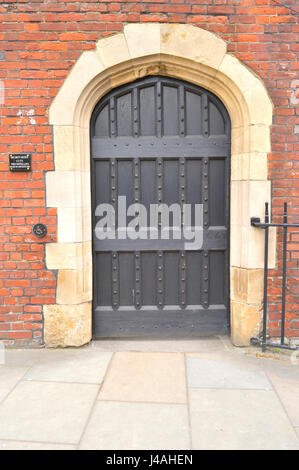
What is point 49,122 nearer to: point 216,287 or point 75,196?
point 75,196

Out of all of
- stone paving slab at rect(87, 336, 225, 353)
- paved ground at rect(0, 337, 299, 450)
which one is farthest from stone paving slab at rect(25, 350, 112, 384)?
stone paving slab at rect(87, 336, 225, 353)

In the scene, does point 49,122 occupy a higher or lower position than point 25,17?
lower

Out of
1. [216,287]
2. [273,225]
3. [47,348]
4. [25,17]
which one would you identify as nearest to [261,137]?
[273,225]

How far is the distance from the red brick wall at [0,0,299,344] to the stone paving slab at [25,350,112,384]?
892 mm

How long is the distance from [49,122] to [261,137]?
2.00 m

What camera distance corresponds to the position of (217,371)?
11.1 feet

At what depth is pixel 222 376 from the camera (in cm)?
329

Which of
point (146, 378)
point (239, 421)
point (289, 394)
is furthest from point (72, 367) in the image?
point (289, 394)

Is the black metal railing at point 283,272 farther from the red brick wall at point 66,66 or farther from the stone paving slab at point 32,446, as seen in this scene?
the stone paving slab at point 32,446

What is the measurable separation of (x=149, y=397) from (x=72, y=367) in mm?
855

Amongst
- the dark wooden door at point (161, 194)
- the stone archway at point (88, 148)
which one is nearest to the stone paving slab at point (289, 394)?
the stone archway at point (88, 148)

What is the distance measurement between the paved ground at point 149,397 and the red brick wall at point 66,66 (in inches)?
37.6

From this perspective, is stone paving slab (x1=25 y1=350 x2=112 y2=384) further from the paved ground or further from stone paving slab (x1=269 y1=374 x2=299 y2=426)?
stone paving slab (x1=269 y1=374 x2=299 y2=426)
